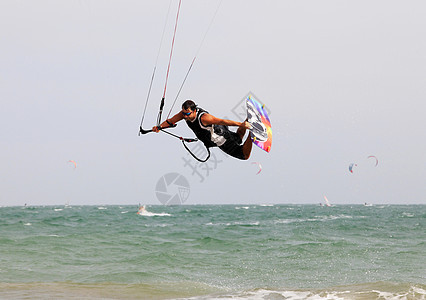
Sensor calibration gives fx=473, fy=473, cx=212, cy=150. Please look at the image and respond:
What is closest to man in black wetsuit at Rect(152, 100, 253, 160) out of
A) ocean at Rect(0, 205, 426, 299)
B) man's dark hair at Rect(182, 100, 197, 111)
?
man's dark hair at Rect(182, 100, 197, 111)

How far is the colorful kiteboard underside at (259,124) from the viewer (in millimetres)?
5156

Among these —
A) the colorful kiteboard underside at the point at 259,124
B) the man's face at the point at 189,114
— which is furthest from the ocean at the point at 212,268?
the man's face at the point at 189,114

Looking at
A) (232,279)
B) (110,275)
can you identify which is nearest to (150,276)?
(110,275)

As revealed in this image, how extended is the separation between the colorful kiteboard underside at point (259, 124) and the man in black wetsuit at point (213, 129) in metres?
0.13

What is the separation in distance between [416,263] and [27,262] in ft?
32.0

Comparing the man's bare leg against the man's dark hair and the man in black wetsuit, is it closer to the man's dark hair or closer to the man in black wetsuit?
the man in black wetsuit

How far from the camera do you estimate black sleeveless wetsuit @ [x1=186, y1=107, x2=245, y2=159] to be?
5.10 metres

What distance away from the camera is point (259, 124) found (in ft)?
17.3

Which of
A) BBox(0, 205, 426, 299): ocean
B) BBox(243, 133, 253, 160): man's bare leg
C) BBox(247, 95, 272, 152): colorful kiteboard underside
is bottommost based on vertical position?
BBox(0, 205, 426, 299): ocean

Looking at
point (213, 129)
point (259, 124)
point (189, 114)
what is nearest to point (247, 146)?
point (259, 124)

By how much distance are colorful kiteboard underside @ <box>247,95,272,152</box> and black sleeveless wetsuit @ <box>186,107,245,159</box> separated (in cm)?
28

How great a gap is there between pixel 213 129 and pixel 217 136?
0.39 feet

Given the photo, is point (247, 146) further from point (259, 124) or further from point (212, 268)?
point (212, 268)

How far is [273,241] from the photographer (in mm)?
16734
